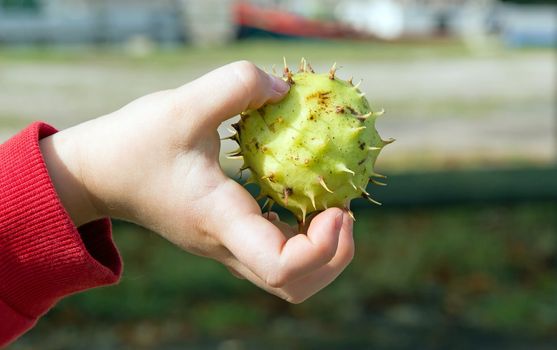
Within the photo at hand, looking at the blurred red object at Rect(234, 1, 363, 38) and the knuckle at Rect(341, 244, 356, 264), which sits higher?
the knuckle at Rect(341, 244, 356, 264)

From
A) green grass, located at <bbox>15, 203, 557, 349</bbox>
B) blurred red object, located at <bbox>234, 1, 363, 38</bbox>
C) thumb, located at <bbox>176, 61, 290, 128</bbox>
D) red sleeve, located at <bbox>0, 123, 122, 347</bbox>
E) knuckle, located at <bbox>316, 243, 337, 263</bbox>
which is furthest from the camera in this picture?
blurred red object, located at <bbox>234, 1, 363, 38</bbox>

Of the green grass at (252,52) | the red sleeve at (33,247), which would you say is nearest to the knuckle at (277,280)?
the red sleeve at (33,247)

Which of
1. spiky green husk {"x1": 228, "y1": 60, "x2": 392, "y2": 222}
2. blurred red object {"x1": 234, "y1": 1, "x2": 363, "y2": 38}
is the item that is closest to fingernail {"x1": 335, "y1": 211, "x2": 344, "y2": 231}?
spiky green husk {"x1": 228, "y1": 60, "x2": 392, "y2": 222}

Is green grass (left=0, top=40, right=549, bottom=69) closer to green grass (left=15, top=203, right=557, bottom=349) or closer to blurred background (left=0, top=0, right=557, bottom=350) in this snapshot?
blurred background (left=0, top=0, right=557, bottom=350)

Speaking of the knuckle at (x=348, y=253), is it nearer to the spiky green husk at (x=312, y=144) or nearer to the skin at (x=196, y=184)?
the skin at (x=196, y=184)

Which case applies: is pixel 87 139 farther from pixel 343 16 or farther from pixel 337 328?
pixel 343 16

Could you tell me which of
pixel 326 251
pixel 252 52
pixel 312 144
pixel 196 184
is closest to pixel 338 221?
pixel 326 251

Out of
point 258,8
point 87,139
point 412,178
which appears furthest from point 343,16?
point 87,139
